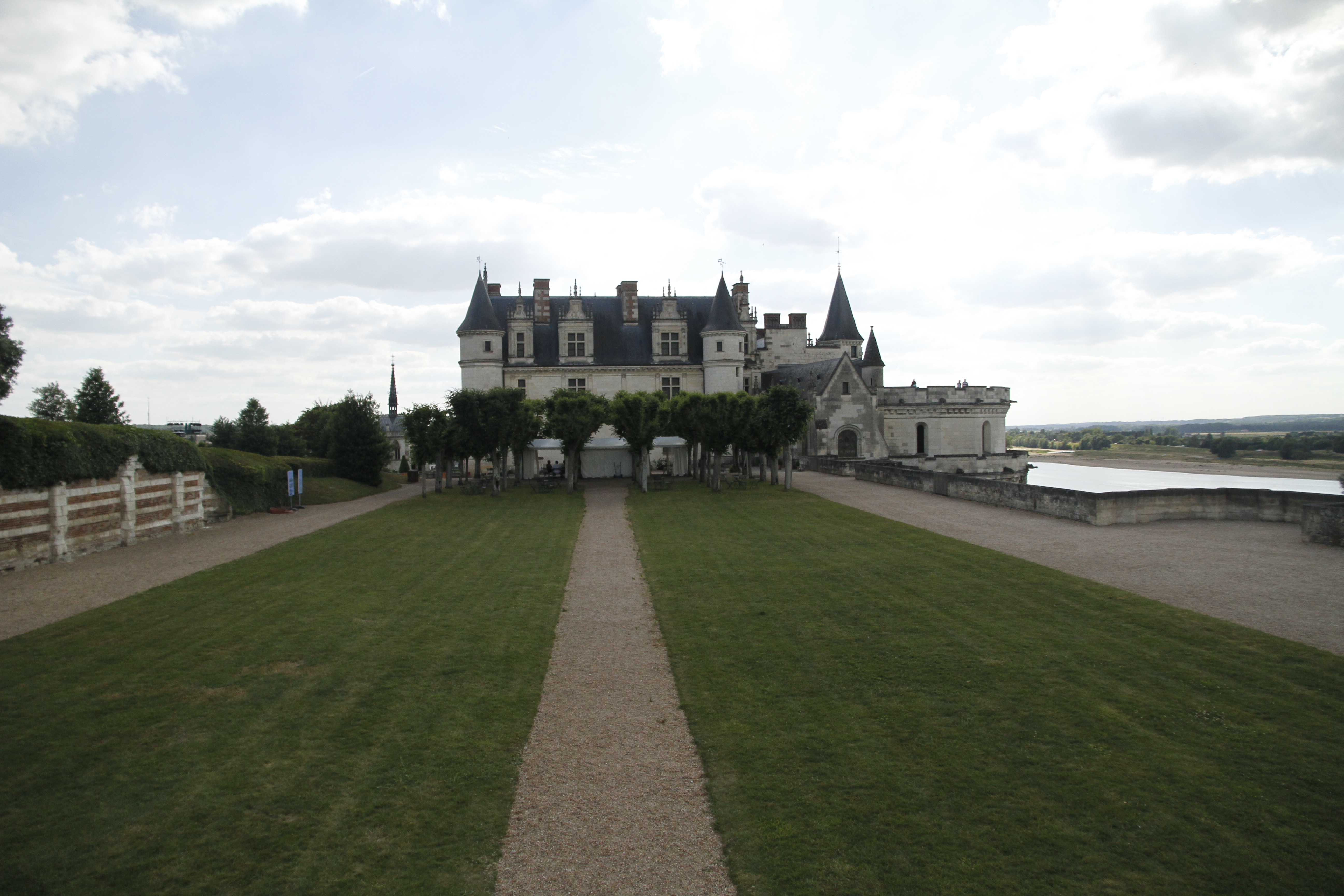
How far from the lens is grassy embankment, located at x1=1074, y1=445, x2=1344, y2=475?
4166cm

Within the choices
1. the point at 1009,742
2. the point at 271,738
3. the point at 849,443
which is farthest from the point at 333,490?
the point at 1009,742

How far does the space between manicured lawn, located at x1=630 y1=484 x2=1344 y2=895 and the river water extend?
102 ft

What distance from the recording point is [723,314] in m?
41.8

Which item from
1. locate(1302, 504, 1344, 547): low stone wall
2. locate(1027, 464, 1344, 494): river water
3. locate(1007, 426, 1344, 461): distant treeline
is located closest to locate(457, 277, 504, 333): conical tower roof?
locate(1027, 464, 1344, 494): river water

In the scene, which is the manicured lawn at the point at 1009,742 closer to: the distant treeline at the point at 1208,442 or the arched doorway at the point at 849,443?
the arched doorway at the point at 849,443

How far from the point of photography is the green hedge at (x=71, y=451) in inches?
591

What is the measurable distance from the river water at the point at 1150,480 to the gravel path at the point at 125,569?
1396 inches

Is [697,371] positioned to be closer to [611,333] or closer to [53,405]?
[611,333]

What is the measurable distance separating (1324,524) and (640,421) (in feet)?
69.5

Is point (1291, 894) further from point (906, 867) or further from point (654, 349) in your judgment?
point (654, 349)

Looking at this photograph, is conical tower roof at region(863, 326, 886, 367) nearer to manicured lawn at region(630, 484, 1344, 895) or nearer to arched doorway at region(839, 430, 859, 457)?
arched doorway at region(839, 430, 859, 457)

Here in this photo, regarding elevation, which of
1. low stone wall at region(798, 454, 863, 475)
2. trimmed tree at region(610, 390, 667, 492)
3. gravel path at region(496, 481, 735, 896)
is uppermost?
trimmed tree at region(610, 390, 667, 492)

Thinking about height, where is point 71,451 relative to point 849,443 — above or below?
above

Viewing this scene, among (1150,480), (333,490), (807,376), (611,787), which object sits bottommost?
(1150,480)
